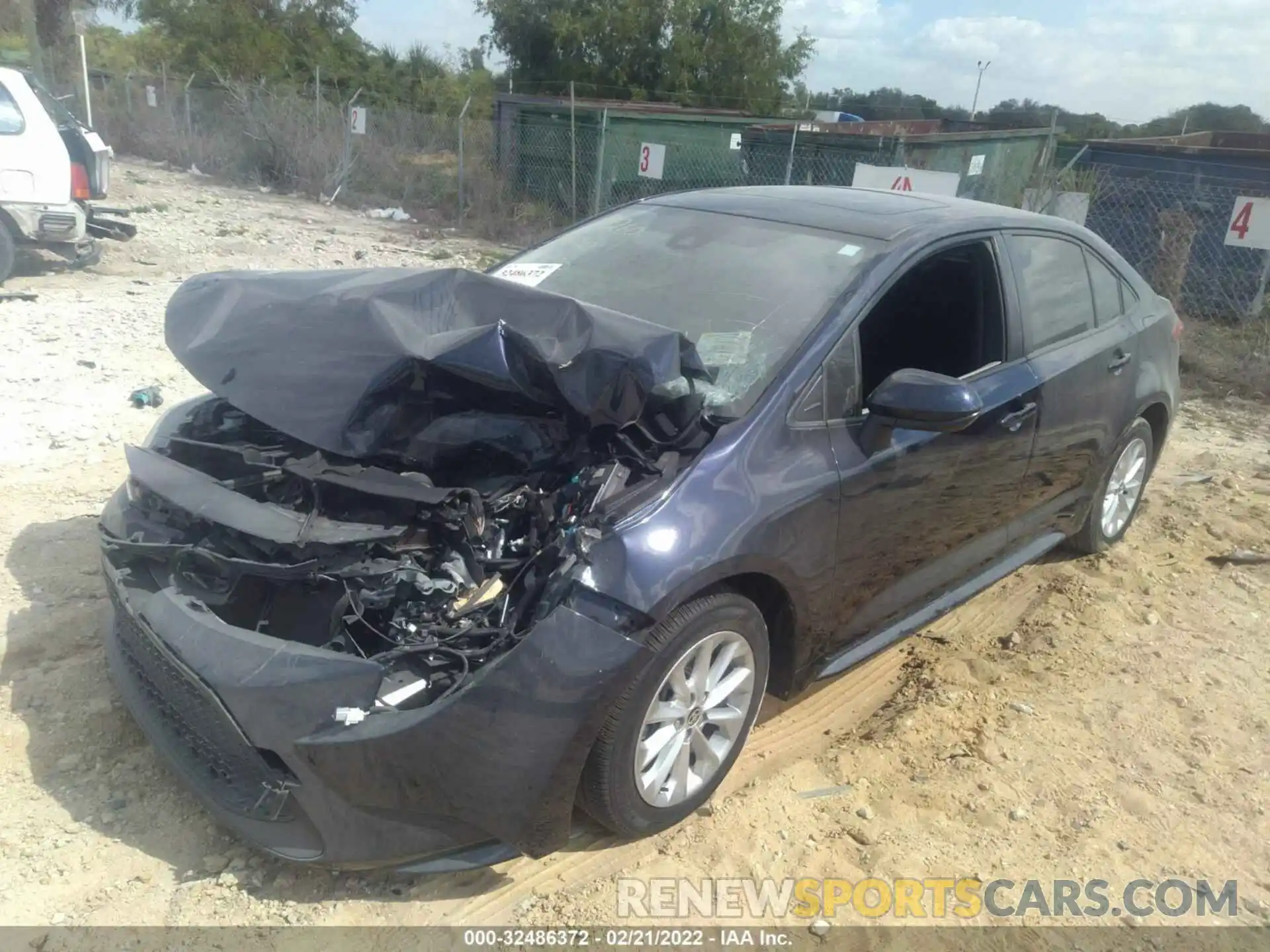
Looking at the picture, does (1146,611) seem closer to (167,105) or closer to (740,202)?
(740,202)

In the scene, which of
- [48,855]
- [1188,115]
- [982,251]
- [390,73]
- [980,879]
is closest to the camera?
[48,855]

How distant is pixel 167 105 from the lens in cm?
2162

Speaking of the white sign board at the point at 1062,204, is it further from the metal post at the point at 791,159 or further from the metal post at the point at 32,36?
the metal post at the point at 32,36

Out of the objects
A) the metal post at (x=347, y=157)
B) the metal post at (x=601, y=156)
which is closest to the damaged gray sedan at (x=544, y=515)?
the metal post at (x=601, y=156)

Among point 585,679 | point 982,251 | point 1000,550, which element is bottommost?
point 1000,550

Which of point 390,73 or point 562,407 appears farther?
point 390,73

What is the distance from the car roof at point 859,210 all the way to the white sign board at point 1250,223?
6.08 meters

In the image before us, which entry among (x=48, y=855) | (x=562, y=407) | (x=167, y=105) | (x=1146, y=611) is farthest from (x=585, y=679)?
(x=167, y=105)

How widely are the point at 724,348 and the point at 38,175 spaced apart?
26.2 feet

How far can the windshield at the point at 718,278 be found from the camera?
310 centimetres

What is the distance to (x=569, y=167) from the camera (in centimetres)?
1451

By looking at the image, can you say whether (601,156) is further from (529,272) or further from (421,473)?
(421,473)

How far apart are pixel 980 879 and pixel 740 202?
2.60 metres

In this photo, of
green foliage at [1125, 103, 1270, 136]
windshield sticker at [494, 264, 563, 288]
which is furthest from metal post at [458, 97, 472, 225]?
green foliage at [1125, 103, 1270, 136]
